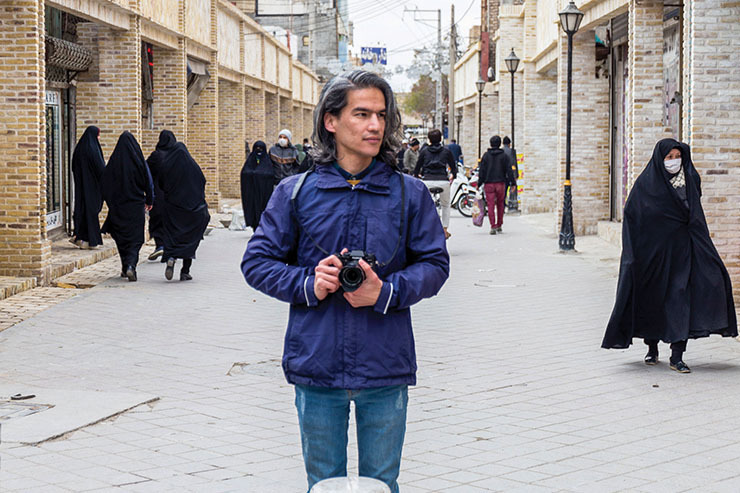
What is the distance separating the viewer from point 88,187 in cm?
1596

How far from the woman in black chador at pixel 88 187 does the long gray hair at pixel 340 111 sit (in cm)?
1272

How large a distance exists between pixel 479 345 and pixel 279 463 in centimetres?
392

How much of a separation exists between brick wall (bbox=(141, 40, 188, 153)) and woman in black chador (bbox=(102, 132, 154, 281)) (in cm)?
783

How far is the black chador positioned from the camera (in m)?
20.5

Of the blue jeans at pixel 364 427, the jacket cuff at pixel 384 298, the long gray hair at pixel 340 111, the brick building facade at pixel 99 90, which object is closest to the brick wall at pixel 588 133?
the brick building facade at pixel 99 90

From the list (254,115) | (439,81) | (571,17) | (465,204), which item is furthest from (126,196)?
(439,81)

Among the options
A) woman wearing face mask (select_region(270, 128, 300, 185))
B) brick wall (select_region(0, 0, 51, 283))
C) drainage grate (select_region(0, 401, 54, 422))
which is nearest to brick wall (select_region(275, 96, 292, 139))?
woman wearing face mask (select_region(270, 128, 300, 185))

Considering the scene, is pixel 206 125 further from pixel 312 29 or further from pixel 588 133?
pixel 312 29

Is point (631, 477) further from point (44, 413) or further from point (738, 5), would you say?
point (738, 5)

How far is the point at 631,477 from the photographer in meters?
5.48

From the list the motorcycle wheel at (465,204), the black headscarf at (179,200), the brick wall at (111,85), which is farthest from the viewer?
the motorcycle wheel at (465,204)

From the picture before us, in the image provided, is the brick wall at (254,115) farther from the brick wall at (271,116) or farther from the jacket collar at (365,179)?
the jacket collar at (365,179)

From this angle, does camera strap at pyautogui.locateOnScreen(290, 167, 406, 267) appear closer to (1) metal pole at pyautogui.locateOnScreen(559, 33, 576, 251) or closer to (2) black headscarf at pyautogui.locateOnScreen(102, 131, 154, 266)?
(2) black headscarf at pyautogui.locateOnScreen(102, 131, 154, 266)

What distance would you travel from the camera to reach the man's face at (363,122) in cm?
355
